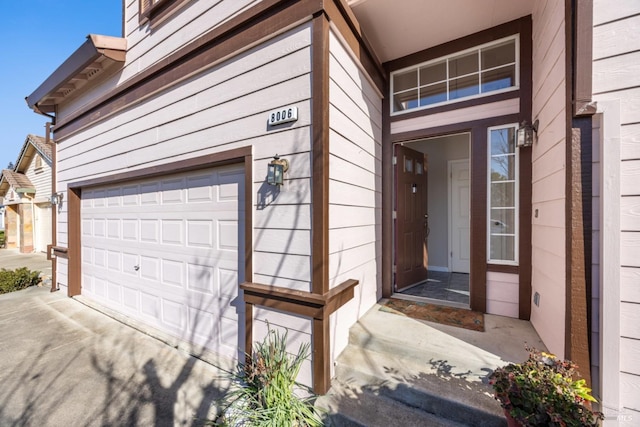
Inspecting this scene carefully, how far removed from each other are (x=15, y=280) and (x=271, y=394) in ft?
22.2

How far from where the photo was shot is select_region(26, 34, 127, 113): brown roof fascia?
3.65 m

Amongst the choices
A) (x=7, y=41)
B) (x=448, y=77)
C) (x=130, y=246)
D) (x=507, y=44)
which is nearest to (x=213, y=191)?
(x=130, y=246)

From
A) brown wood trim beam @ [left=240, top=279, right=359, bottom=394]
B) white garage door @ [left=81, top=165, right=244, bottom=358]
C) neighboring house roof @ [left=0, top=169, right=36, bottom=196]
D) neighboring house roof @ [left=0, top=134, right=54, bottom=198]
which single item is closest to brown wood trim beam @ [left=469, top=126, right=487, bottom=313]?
brown wood trim beam @ [left=240, top=279, right=359, bottom=394]

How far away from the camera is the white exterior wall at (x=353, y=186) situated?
215 centimetres

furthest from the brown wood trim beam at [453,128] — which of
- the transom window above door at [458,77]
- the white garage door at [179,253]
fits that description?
the white garage door at [179,253]

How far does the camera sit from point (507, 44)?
2822 millimetres

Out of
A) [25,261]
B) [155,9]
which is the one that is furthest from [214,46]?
[25,261]

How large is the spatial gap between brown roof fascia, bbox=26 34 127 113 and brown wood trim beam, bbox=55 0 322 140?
1.68 feet

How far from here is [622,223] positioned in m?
1.50

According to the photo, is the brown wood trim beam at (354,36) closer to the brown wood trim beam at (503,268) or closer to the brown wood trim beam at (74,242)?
the brown wood trim beam at (503,268)

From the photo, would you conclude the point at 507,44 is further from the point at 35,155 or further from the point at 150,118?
the point at 35,155

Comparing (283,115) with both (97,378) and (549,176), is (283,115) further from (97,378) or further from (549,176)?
(97,378)

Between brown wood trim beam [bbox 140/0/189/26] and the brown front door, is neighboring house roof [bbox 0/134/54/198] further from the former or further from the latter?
the brown front door

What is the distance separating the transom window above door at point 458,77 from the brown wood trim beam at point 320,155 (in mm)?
1674
